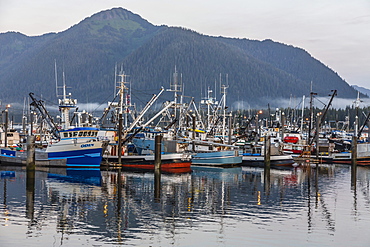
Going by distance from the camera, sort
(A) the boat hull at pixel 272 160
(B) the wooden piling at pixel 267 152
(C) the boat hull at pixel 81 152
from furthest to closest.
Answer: (A) the boat hull at pixel 272 160 < (B) the wooden piling at pixel 267 152 < (C) the boat hull at pixel 81 152

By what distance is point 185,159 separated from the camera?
72375 millimetres

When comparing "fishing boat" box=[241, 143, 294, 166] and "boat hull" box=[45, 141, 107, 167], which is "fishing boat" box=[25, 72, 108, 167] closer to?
"boat hull" box=[45, 141, 107, 167]

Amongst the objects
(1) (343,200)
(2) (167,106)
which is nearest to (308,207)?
(1) (343,200)

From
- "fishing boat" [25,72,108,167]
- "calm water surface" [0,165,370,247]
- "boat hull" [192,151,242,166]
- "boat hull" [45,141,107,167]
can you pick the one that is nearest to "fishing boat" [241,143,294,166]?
"boat hull" [192,151,242,166]

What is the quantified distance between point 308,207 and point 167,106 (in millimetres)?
40330

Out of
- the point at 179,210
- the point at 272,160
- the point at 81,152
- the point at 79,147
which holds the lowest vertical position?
the point at 179,210

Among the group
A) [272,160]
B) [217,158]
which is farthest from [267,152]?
[217,158]

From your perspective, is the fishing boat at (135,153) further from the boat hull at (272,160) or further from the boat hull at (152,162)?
the boat hull at (272,160)

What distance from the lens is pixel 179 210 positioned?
40.3 metres

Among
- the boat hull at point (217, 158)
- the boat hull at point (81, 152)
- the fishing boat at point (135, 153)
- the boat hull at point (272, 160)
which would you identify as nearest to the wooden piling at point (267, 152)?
the boat hull at point (217, 158)

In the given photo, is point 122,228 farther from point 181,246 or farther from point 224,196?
point 224,196

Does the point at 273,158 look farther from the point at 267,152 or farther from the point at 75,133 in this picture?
the point at 75,133

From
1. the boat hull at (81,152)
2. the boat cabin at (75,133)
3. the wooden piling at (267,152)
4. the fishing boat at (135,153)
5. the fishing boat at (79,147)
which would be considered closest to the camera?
the boat hull at (81,152)

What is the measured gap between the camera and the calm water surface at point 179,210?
31906 mm
